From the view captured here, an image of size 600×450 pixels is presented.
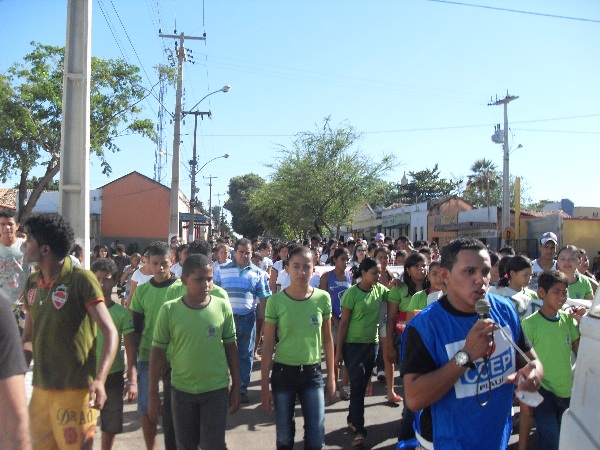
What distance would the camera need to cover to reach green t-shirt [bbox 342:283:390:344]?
593cm

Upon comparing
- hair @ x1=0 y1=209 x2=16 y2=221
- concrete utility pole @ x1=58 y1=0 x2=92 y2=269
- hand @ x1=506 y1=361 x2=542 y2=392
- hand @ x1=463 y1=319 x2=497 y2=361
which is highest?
concrete utility pole @ x1=58 y1=0 x2=92 y2=269

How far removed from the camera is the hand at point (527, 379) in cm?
258

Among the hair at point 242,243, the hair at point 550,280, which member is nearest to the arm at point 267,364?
the hair at point 550,280

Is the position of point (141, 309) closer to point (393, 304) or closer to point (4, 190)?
point (393, 304)

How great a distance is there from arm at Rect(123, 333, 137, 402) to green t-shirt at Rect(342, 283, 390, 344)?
2.14 m

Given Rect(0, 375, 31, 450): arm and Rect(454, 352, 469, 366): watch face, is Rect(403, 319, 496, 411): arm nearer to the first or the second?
Rect(454, 352, 469, 366): watch face

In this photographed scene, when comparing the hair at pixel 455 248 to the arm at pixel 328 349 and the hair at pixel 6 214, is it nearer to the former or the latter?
the arm at pixel 328 349

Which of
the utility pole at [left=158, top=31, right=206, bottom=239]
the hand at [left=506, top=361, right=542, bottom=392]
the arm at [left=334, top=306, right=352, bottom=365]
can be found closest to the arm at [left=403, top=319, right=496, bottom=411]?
the hand at [left=506, top=361, right=542, bottom=392]

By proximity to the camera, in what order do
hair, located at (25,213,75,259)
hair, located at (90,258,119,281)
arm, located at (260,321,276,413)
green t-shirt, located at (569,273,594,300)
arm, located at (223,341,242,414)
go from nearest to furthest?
hair, located at (25,213,75,259) → arm, located at (223,341,242,414) → arm, located at (260,321,276,413) → hair, located at (90,258,119,281) → green t-shirt, located at (569,273,594,300)

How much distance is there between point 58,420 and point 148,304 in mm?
1731

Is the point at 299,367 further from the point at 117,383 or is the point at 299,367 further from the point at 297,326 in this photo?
the point at 117,383

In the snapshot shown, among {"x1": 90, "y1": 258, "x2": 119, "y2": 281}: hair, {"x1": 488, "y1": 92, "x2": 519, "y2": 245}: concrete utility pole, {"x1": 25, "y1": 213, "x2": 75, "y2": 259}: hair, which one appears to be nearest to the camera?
{"x1": 25, "y1": 213, "x2": 75, "y2": 259}: hair


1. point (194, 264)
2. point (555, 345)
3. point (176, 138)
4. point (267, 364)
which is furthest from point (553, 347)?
point (176, 138)

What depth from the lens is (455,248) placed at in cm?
288
